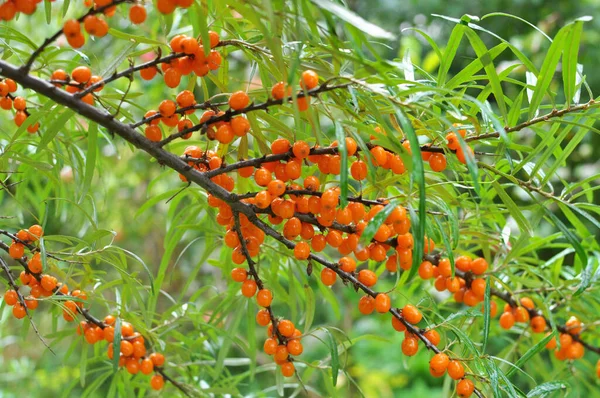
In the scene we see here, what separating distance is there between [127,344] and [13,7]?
46cm

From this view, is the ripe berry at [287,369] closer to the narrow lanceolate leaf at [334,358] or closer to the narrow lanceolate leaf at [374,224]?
the narrow lanceolate leaf at [334,358]

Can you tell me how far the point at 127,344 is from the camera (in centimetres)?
79

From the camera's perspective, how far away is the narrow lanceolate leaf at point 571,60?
574mm

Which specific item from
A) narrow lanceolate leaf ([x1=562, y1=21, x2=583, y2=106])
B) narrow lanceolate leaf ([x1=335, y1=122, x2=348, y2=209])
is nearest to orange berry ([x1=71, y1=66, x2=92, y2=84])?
narrow lanceolate leaf ([x1=335, y1=122, x2=348, y2=209])

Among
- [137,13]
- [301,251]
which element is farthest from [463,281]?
[137,13]

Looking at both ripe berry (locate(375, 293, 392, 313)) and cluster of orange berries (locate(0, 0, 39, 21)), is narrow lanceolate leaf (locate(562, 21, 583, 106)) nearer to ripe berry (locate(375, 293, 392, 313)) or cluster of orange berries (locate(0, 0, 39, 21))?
ripe berry (locate(375, 293, 392, 313))

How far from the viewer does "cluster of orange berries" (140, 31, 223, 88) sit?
57 cm

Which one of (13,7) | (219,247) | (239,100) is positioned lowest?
(219,247)

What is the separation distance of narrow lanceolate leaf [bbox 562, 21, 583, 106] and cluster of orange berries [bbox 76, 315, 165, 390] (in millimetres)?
611

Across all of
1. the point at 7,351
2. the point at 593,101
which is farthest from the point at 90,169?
the point at 7,351

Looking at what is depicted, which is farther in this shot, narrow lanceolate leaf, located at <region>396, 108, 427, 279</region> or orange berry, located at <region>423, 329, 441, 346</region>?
orange berry, located at <region>423, 329, 441, 346</region>

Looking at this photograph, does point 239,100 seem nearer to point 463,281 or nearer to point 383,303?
point 383,303

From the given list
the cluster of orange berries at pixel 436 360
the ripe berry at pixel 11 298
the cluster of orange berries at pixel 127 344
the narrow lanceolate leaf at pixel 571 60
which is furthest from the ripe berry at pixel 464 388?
the ripe berry at pixel 11 298

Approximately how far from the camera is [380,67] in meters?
0.48
